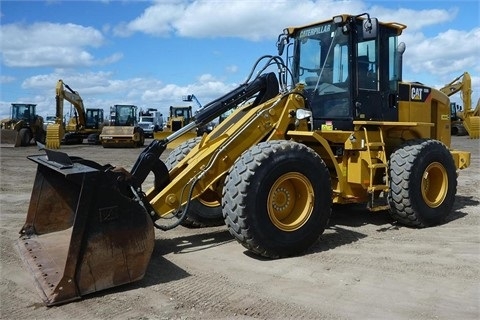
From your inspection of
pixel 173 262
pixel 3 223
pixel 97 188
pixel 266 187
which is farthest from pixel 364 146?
pixel 3 223

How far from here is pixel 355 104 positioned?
248 inches

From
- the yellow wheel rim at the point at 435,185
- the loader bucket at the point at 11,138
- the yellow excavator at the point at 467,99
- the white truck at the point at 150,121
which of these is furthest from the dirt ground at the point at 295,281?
the white truck at the point at 150,121

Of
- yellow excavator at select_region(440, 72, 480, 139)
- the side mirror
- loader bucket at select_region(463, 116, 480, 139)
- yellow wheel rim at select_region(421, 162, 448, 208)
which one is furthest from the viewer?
loader bucket at select_region(463, 116, 480, 139)

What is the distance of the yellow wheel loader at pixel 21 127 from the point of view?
89.6ft

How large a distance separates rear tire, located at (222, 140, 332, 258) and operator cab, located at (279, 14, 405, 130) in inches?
51.9

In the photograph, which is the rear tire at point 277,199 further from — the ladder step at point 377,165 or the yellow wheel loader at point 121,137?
the yellow wheel loader at point 121,137

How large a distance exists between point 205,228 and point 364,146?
2351 millimetres

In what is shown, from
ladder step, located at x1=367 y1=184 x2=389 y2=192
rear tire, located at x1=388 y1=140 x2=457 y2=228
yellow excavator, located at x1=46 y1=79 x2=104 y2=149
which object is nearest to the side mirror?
rear tire, located at x1=388 y1=140 x2=457 y2=228

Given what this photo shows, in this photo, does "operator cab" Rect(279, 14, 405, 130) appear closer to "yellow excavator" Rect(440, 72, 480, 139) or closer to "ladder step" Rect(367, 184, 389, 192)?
"ladder step" Rect(367, 184, 389, 192)

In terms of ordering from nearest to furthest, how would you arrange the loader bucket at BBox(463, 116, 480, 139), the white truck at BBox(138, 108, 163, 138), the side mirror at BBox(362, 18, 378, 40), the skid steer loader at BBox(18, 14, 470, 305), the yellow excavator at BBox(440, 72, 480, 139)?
the skid steer loader at BBox(18, 14, 470, 305) < the side mirror at BBox(362, 18, 378, 40) < the yellow excavator at BBox(440, 72, 480, 139) < the loader bucket at BBox(463, 116, 480, 139) < the white truck at BBox(138, 108, 163, 138)

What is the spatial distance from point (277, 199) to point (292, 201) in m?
0.25

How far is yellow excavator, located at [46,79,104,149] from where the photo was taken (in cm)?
2605

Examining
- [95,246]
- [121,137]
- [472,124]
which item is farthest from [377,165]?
[472,124]

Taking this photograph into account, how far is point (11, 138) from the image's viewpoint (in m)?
27.4
